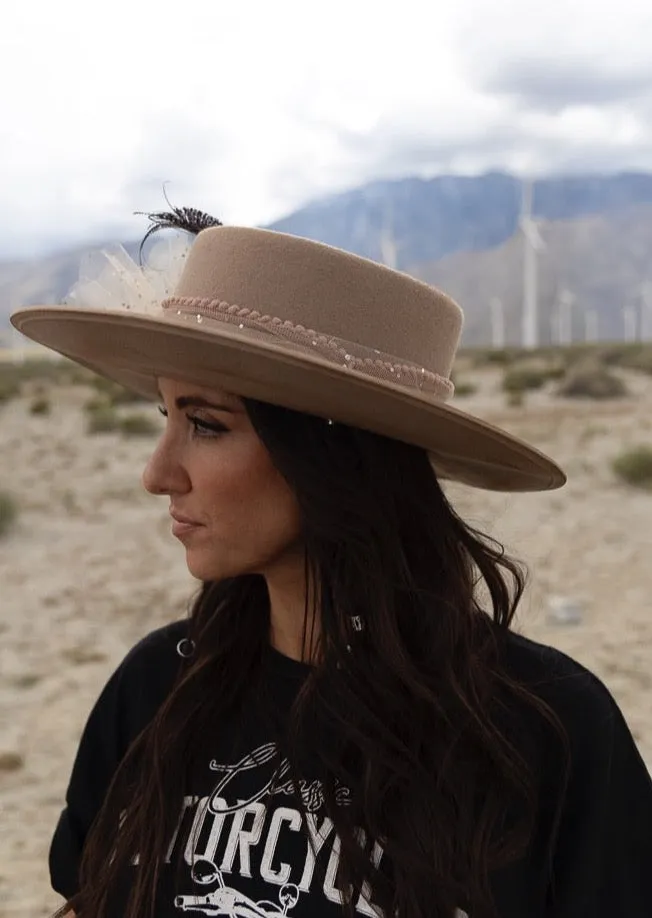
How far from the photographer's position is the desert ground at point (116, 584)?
450 centimetres

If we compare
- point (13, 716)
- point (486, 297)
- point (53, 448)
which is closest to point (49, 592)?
point (13, 716)

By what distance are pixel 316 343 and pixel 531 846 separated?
0.77 metres

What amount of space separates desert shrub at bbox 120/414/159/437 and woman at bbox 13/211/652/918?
13.6 metres

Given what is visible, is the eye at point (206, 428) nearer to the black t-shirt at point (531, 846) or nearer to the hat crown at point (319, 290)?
the hat crown at point (319, 290)

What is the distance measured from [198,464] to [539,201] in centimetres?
15847

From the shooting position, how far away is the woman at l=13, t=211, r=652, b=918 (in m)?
1.39

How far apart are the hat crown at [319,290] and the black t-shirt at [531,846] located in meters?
0.54

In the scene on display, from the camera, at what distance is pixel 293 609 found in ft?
5.35

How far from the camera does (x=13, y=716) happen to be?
17.0 feet

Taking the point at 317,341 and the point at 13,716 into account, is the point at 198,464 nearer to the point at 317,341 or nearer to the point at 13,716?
the point at 317,341

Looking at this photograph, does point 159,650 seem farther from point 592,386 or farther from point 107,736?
point 592,386

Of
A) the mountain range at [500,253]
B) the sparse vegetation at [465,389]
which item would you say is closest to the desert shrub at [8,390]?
the sparse vegetation at [465,389]

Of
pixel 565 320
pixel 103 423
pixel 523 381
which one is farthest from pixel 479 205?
pixel 103 423

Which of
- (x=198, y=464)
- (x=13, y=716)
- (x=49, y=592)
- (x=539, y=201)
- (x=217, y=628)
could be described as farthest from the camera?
(x=539, y=201)
